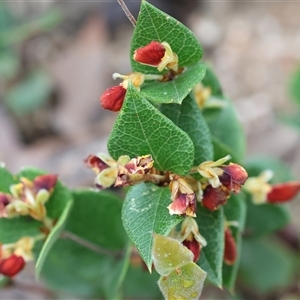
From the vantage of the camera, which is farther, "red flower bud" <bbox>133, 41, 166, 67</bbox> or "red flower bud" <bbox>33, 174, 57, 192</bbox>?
"red flower bud" <bbox>33, 174, 57, 192</bbox>

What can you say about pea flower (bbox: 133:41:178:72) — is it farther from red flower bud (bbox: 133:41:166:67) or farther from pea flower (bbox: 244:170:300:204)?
pea flower (bbox: 244:170:300:204)

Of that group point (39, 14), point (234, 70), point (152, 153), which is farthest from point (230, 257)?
point (39, 14)

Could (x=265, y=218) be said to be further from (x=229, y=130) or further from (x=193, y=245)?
(x=193, y=245)

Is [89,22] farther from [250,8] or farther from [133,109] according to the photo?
[133,109]

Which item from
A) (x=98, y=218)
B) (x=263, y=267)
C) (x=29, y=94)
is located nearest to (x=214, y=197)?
(x=98, y=218)

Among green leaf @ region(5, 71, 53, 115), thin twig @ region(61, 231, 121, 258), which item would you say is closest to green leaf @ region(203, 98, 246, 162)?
thin twig @ region(61, 231, 121, 258)
